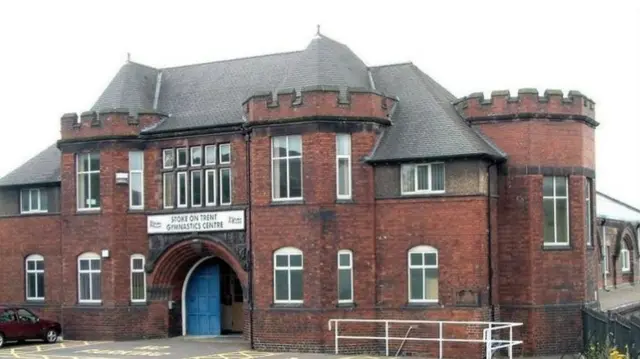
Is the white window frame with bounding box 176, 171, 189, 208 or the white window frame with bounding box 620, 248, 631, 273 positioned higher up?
the white window frame with bounding box 176, 171, 189, 208

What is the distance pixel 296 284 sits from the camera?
1041 inches

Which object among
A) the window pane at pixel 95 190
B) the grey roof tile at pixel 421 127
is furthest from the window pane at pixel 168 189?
the grey roof tile at pixel 421 127

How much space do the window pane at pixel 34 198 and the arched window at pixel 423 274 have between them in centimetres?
1359

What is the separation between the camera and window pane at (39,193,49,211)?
32.7m

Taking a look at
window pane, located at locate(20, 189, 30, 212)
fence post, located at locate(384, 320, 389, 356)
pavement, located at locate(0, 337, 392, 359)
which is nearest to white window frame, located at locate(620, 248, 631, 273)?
fence post, located at locate(384, 320, 389, 356)

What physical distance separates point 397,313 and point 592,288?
20.1 feet

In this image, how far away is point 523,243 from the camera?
26844mm

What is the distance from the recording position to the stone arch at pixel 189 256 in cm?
2795

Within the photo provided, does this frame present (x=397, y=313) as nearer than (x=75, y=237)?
Yes

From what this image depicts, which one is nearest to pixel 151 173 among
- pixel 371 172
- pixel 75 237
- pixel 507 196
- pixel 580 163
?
pixel 75 237

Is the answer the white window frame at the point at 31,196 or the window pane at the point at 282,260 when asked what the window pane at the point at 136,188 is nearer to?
the white window frame at the point at 31,196

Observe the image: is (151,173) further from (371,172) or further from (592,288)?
(592,288)

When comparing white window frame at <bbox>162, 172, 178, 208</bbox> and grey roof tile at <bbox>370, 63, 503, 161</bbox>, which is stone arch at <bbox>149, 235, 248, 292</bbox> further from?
grey roof tile at <bbox>370, 63, 503, 161</bbox>

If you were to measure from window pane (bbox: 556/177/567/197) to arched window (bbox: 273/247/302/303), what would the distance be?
7.31 metres
